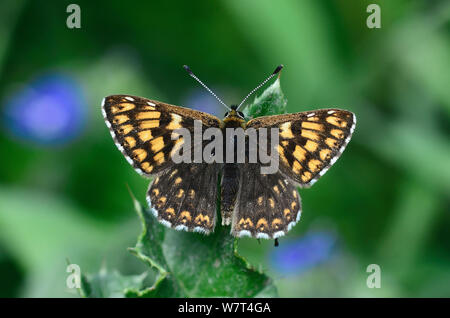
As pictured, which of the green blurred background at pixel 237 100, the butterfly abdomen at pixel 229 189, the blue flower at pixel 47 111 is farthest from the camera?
the blue flower at pixel 47 111

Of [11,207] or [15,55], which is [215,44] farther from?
[11,207]

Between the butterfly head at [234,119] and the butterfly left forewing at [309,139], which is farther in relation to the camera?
the butterfly head at [234,119]

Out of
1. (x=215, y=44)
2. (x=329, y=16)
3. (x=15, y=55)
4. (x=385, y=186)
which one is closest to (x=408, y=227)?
(x=385, y=186)

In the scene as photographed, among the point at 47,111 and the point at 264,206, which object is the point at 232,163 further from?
the point at 47,111

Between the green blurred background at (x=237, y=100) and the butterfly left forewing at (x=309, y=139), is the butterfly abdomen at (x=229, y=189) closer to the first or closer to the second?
the butterfly left forewing at (x=309, y=139)

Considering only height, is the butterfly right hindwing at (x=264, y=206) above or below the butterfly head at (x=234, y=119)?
below

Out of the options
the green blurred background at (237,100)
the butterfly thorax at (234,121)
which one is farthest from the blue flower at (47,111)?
the butterfly thorax at (234,121)

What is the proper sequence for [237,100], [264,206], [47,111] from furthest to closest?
1. [47,111]
2. [237,100]
3. [264,206]

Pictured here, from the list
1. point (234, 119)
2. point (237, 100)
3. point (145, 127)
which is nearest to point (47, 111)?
point (237, 100)
